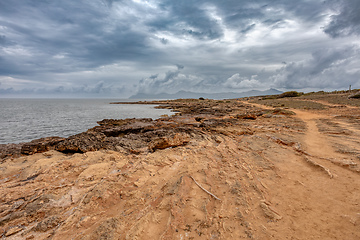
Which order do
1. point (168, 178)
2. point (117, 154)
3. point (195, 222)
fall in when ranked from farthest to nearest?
point (117, 154) < point (168, 178) < point (195, 222)

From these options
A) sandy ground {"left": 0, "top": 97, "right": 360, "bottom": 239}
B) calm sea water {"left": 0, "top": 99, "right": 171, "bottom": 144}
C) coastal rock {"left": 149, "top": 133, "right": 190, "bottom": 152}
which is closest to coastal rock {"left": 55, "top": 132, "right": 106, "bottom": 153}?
sandy ground {"left": 0, "top": 97, "right": 360, "bottom": 239}

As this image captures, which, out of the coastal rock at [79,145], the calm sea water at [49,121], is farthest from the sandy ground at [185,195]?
the calm sea water at [49,121]

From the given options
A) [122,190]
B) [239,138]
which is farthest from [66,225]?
[239,138]

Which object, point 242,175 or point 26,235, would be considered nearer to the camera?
point 26,235

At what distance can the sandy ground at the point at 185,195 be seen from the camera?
3.08 meters

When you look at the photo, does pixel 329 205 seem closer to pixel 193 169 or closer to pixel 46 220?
pixel 193 169

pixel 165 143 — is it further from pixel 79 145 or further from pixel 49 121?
pixel 49 121

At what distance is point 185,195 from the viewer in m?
4.04

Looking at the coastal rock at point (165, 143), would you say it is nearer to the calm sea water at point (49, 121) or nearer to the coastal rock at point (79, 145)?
the coastal rock at point (79, 145)

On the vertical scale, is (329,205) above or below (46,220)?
above

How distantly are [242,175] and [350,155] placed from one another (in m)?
4.57

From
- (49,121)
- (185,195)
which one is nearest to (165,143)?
(185,195)

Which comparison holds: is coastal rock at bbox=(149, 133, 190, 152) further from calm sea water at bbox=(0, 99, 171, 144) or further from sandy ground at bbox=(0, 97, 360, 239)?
calm sea water at bbox=(0, 99, 171, 144)

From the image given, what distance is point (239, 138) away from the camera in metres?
9.21
